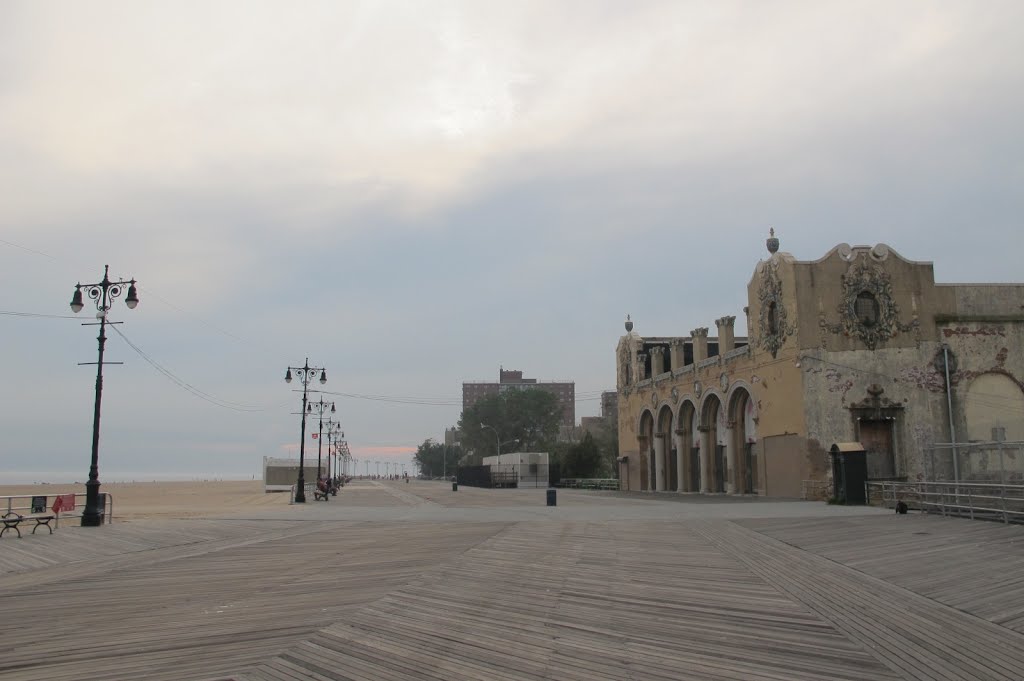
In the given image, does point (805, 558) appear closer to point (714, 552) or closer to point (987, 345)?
point (714, 552)

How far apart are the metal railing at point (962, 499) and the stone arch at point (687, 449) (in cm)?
1938

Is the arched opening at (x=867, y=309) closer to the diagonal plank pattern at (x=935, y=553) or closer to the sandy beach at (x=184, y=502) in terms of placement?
the diagonal plank pattern at (x=935, y=553)

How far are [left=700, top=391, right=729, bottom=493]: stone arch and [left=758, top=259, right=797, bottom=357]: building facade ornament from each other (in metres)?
8.63

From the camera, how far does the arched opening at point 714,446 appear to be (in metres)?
47.1

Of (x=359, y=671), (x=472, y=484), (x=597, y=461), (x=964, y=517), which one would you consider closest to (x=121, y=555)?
(x=359, y=671)

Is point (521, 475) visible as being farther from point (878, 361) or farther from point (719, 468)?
point (878, 361)

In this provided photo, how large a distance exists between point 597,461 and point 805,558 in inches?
2778

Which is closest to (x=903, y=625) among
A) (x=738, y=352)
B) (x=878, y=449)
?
(x=878, y=449)

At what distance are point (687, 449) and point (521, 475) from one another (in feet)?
103

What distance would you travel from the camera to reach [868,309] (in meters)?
36.3

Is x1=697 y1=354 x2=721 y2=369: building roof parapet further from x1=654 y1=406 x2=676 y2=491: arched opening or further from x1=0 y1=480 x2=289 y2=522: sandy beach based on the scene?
x1=0 y1=480 x2=289 y2=522: sandy beach


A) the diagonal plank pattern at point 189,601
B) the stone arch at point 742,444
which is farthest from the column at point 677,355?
the diagonal plank pattern at point 189,601

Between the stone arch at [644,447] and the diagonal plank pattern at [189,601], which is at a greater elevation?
the stone arch at [644,447]

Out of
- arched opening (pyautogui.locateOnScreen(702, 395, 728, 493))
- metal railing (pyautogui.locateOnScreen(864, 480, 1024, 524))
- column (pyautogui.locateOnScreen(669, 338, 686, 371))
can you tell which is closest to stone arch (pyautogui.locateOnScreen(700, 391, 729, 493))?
arched opening (pyautogui.locateOnScreen(702, 395, 728, 493))
